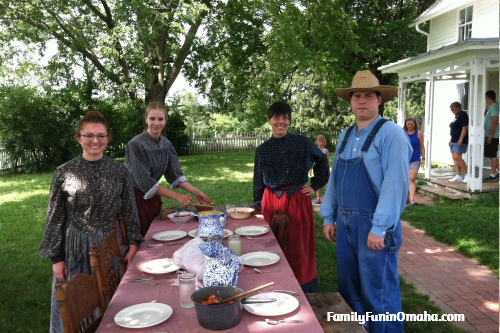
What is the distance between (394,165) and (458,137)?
807 cm

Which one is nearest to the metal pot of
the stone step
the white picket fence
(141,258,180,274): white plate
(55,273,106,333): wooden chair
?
(55,273,106,333): wooden chair

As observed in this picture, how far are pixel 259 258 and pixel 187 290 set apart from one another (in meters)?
0.80

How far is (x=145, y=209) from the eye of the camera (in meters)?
4.01

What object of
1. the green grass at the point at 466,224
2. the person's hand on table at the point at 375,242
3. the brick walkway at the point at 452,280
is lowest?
the brick walkway at the point at 452,280

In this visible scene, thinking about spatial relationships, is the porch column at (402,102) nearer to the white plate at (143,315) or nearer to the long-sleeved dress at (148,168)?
the long-sleeved dress at (148,168)

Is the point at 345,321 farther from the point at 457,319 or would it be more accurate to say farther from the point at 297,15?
the point at 297,15

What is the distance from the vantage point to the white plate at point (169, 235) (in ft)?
10.8

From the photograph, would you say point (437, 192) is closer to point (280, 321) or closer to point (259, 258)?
point (259, 258)

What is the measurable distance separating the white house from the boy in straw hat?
6.40 m

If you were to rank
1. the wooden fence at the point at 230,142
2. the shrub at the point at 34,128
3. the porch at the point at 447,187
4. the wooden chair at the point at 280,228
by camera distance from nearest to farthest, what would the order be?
the wooden chair at the point at 280,228 → the porch at the point at 447,187 → the shrub at the point at 34,128 → the wooden fence at the point at 230,142

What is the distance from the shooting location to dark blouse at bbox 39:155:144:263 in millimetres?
2809

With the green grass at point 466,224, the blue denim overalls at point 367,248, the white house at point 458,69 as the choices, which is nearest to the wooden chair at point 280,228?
the blue denim overalls at point 367,248

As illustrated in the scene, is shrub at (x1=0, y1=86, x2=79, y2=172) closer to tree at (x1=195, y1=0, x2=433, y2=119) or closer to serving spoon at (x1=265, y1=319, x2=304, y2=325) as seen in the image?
tree at (x1=195, y1=0, x2=433, y2=119)

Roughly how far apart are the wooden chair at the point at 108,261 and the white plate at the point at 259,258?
0.87m
